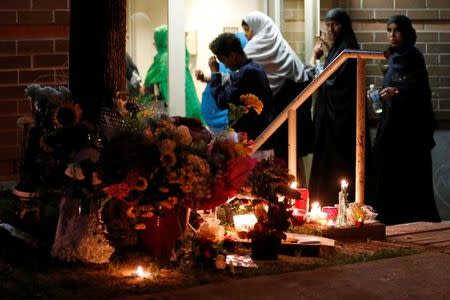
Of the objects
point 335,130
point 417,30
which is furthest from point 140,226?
point 417,30

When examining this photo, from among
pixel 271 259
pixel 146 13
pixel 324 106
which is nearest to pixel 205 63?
pixel 146 13

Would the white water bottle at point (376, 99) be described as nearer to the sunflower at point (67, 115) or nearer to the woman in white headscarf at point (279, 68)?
the woman in white headscarf at point (279, 68)

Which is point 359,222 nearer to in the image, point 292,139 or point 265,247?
point 292,139

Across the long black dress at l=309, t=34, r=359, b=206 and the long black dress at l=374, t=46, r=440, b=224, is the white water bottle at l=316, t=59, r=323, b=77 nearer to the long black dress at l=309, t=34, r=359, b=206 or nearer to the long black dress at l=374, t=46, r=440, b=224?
the long black dress at l=309, t=34, r=359, b=206

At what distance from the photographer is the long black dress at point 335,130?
7.68 metres

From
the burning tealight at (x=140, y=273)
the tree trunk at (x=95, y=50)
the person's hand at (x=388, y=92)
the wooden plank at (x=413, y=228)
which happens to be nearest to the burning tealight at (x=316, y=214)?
the wooden plank at (x=413, y=228)

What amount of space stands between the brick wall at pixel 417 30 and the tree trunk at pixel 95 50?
10.8 ft

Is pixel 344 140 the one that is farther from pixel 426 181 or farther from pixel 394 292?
pixel 394 292

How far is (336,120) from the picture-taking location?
25.4ft

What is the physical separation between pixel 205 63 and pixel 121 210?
3847 mm

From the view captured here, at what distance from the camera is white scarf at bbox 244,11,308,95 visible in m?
7.89

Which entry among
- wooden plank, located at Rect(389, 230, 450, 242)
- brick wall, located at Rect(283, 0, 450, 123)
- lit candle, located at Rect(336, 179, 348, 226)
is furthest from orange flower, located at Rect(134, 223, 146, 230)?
brick wall, located at Rect(283, 0, 450, 123)

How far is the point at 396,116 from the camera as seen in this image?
25.1ft

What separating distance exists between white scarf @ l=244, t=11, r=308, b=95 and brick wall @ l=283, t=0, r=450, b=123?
4.05ft
